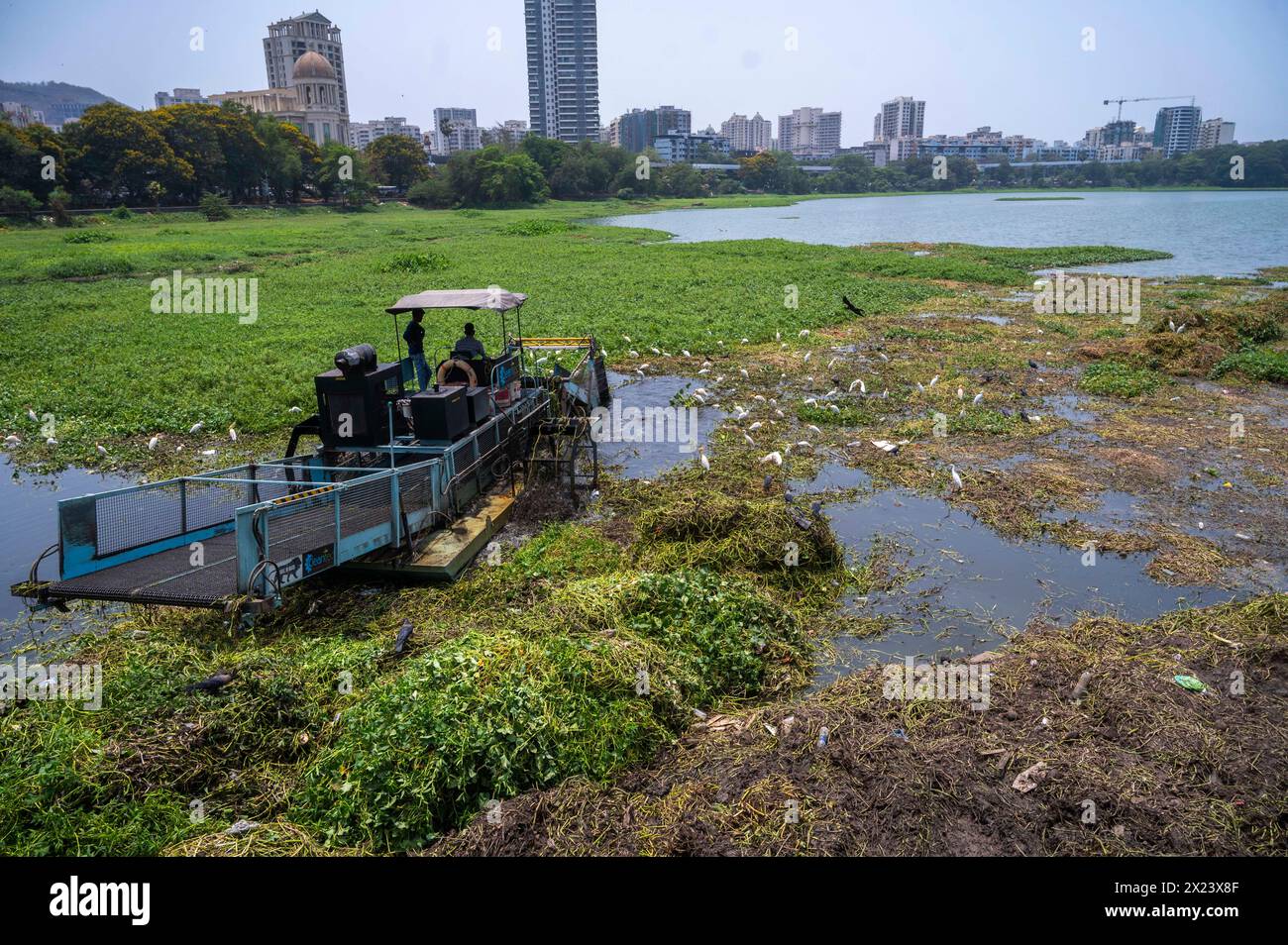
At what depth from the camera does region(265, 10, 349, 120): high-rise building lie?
169375 millimetres

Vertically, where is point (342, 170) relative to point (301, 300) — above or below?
above

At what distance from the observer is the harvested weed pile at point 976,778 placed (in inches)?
204

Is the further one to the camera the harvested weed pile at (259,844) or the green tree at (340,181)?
the green tree at (340,181)

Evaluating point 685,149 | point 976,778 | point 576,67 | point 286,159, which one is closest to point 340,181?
point 286,159

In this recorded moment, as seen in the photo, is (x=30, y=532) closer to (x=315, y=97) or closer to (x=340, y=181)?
(x=340, y=181)

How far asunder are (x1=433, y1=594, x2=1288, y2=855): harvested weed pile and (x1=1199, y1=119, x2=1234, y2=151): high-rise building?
217753 mm

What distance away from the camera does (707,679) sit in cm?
726

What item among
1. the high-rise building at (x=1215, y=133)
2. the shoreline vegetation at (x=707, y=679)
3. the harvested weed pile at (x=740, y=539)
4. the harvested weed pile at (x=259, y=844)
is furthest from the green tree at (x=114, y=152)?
the high-rise building at (x=1215, y=133)

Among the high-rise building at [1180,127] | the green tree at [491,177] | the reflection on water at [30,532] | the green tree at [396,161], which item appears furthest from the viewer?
the high-rise building at [1180,127]

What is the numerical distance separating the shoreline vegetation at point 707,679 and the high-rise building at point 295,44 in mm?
181131

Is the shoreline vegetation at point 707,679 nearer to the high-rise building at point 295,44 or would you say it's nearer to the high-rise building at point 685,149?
the high-rise building at point 685,149

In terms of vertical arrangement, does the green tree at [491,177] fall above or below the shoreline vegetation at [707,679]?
above

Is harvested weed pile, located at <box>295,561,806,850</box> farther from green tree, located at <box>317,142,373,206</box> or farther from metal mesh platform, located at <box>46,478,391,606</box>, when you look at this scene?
green tree, located at <box>317,142,373,206</box>

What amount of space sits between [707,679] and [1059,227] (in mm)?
72816
